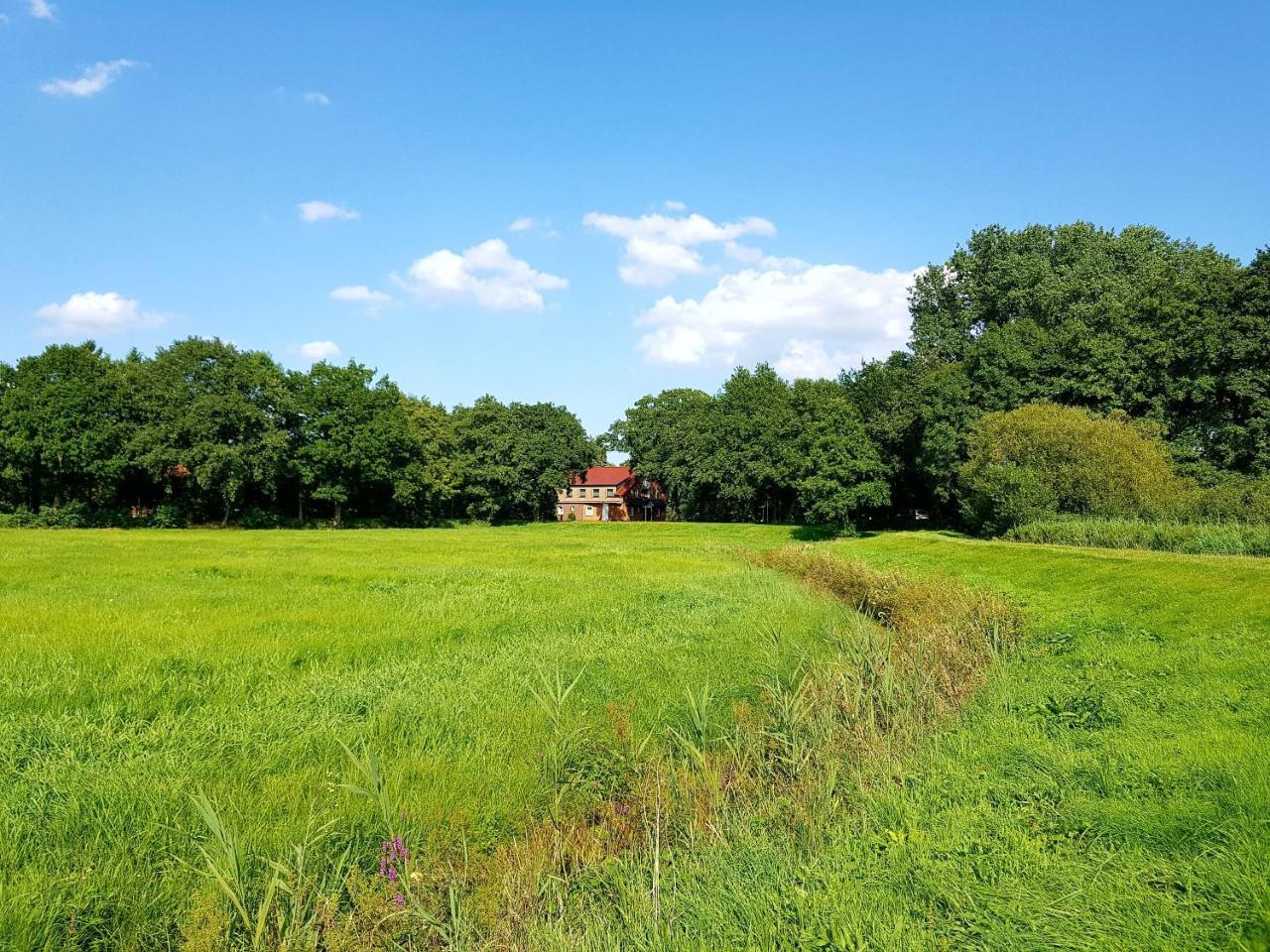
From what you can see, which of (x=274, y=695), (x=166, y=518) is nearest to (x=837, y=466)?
(x=274, y=695)

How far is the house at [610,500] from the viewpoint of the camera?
A: 106 metres

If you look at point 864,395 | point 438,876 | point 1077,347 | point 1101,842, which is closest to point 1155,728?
point 1101,842

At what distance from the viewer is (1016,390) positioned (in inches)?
1753

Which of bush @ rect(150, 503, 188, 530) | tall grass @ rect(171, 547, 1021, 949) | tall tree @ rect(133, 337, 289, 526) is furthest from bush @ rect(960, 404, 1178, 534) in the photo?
bush @ rect(150, 503, 188, 530)

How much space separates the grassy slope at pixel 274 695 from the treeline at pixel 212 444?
3732 cm

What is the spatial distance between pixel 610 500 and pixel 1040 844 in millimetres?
102547

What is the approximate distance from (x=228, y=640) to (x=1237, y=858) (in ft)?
40.0

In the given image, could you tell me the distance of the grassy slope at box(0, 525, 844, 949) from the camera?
16.8 ft

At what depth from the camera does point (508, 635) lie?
12.7m

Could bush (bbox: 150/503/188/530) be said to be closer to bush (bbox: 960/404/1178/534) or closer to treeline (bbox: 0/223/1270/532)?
treeline (bbox: 0/223/1270/532)

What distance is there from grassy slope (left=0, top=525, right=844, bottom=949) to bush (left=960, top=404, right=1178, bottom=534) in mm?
18748

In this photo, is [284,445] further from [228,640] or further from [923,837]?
[923,837]

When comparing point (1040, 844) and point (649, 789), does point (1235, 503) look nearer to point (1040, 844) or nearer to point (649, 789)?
point (1040, 844)

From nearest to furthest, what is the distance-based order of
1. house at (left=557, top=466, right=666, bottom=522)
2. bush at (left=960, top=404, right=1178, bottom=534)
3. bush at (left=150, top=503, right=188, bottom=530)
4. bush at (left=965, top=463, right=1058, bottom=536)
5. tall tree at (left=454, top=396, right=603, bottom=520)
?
bush at (left=960, top=404, right=1178, bottom=534) → bush at (left=965, top=463, right=1058, bottom=536) → bush at (left=150, top=503, right=188, bottom=530) → tall tree at (left=454, top=396, right=603, bottom=520) → house at (left=557, top=466, right=666, bottom=522)
